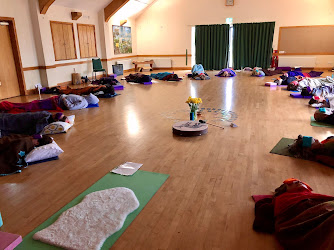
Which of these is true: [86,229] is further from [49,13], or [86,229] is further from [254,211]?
[49,13]

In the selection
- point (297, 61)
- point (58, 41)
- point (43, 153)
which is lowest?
point (43, 153)

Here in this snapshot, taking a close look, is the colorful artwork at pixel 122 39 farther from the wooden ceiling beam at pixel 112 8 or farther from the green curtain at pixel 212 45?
the green curtain at pixel 212 45

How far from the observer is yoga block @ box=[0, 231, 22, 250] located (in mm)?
1746

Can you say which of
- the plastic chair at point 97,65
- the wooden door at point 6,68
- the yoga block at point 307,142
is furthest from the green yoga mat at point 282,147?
the plastic chair at point 97,65

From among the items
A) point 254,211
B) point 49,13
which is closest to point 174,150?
point 254,211

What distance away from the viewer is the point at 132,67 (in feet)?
43.5

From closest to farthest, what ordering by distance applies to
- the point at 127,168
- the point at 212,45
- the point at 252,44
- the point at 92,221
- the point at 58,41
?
the point at 92,221
the point at 127,168
the point at 58,41
the point at 252,44
the point at 212,45

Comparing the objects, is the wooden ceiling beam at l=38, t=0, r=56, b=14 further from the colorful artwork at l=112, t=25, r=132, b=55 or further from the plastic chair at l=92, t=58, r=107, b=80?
the colorful artwork at l=112, t=25, r=132, b=55

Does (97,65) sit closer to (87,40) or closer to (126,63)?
(87,40)

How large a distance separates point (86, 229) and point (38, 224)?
0.41 metres

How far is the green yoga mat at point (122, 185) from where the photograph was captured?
187 cm

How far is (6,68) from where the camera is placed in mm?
7062

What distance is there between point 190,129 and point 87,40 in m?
7.50

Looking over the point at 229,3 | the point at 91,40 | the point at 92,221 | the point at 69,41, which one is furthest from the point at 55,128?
the point at 229,3
